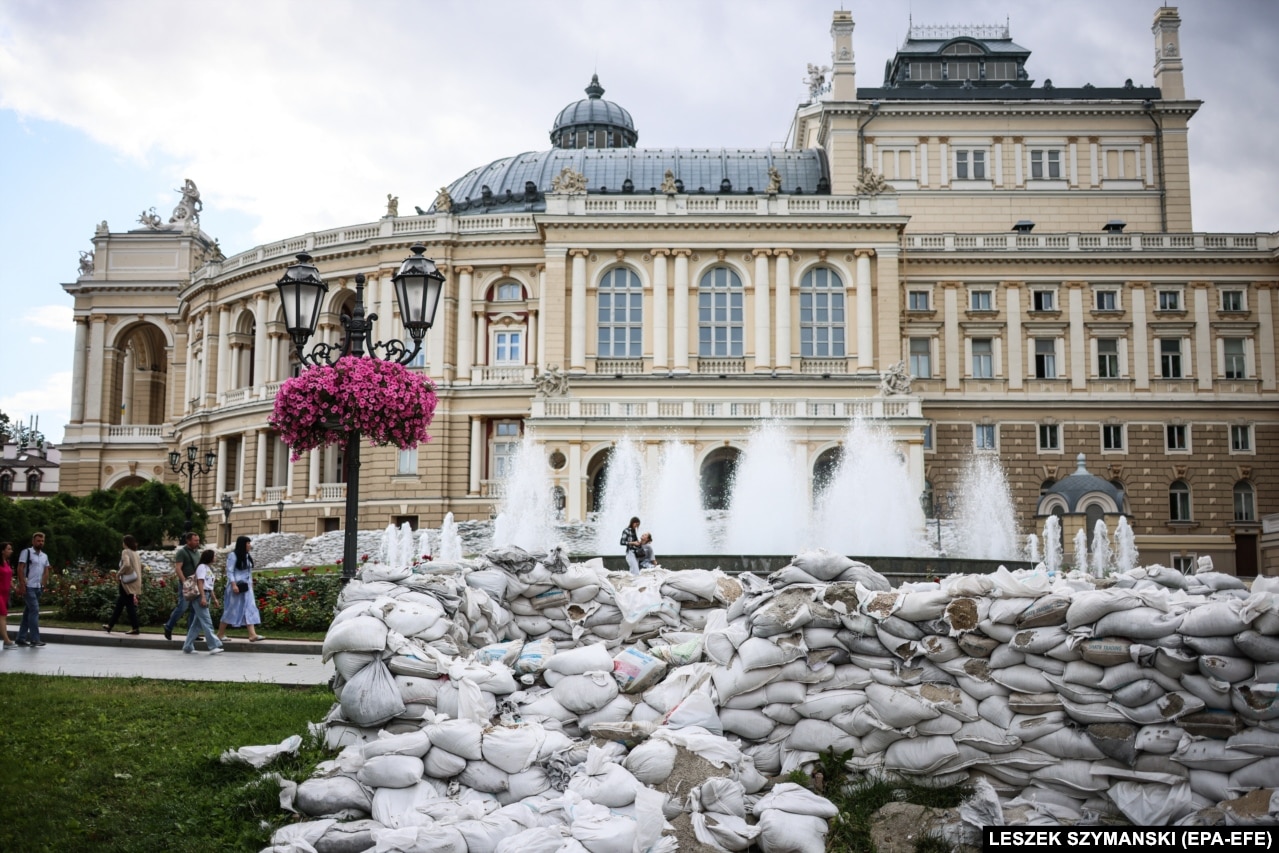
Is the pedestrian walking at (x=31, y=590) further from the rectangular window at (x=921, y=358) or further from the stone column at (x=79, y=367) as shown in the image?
the stone column at (x=79, y=367)

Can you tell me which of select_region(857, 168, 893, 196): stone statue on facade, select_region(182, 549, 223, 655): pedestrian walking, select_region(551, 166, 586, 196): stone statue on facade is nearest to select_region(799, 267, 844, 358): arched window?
select_region(857, 168, 893, 196): stone statue on facade

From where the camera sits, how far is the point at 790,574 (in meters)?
8.52

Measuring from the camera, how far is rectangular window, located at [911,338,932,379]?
5309 centimetres

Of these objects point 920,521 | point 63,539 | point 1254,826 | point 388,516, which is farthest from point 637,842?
point 388,516

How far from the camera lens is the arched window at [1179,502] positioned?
5134 centimetres

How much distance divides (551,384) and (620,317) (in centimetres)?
761

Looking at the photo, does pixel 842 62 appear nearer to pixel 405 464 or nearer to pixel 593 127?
pixel 593 127

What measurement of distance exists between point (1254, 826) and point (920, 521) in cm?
3369

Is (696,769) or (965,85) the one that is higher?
(965,85)

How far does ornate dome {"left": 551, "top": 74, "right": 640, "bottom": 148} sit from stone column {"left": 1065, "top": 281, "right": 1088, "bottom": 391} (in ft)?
86.0

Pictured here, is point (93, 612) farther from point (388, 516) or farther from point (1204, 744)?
point (388, 516)

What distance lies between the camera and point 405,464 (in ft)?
166

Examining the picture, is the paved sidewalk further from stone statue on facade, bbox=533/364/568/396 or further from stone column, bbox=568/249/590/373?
stone column, bbox=568/249/590/373

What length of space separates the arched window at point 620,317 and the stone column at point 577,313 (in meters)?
0.97
